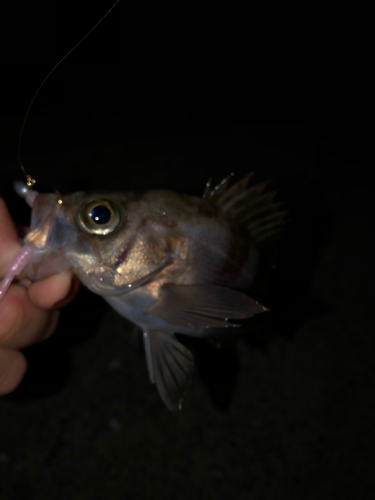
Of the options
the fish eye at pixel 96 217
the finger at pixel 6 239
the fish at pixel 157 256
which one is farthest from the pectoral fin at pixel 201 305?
the finger at pixel 6 239

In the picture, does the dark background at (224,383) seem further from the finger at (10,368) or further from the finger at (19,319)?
the finger at (10,368)

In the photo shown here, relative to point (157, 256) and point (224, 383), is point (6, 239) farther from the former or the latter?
point (224, 383)

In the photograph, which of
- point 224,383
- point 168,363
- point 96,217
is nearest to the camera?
point 96,217

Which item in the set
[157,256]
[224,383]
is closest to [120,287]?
[157,256]

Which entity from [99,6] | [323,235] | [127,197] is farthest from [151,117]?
[127,197]

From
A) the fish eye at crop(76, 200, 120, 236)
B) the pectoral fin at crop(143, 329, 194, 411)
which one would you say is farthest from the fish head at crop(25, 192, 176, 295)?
the pectoral fin at crop(143, 329, 194, 411)

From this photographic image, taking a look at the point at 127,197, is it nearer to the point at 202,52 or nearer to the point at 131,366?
the point at 131,366

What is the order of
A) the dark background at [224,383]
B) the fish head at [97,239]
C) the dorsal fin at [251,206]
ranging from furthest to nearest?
the dark background at [224,383] < the dorsal fin at [251,206] < the fish head at [97,239]

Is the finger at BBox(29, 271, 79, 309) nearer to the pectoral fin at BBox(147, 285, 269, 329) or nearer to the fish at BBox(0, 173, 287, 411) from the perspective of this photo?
the fish at BBox(0, 173, 287, 411)
